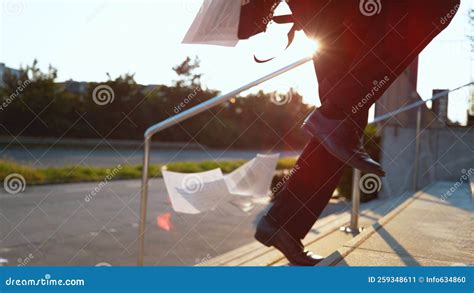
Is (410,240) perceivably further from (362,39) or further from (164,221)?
(164,221)

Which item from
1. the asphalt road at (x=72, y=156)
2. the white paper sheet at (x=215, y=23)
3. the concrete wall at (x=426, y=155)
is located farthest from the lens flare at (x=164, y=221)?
the asphalt road at (x=72, y=156)

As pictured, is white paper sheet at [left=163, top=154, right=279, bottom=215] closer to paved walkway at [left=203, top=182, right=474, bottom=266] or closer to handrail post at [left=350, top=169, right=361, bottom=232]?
paved walkway at [left=203, top=182, right=474, bottom=266]

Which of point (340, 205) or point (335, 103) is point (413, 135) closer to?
point (340, 205)

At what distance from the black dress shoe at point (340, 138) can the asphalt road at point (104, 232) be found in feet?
4.28

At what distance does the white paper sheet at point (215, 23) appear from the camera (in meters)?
1.59

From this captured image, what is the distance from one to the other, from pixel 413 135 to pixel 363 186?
1.43 meters

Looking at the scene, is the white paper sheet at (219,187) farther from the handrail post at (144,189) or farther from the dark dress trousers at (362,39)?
the dark dress trousers at (362,39)

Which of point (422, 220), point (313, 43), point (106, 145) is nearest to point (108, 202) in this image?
point (422, 220)

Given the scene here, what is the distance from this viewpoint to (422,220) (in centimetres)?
222

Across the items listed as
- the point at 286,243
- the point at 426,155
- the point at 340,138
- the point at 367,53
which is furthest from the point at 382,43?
the point at 426,155

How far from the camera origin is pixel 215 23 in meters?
1.62

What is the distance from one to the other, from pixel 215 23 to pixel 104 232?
2.81 m

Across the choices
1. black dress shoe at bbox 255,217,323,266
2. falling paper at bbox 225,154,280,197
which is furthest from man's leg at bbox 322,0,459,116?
falling paper at bbox 225,154,280,197

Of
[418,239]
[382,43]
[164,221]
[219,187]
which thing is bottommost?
[418,239]
